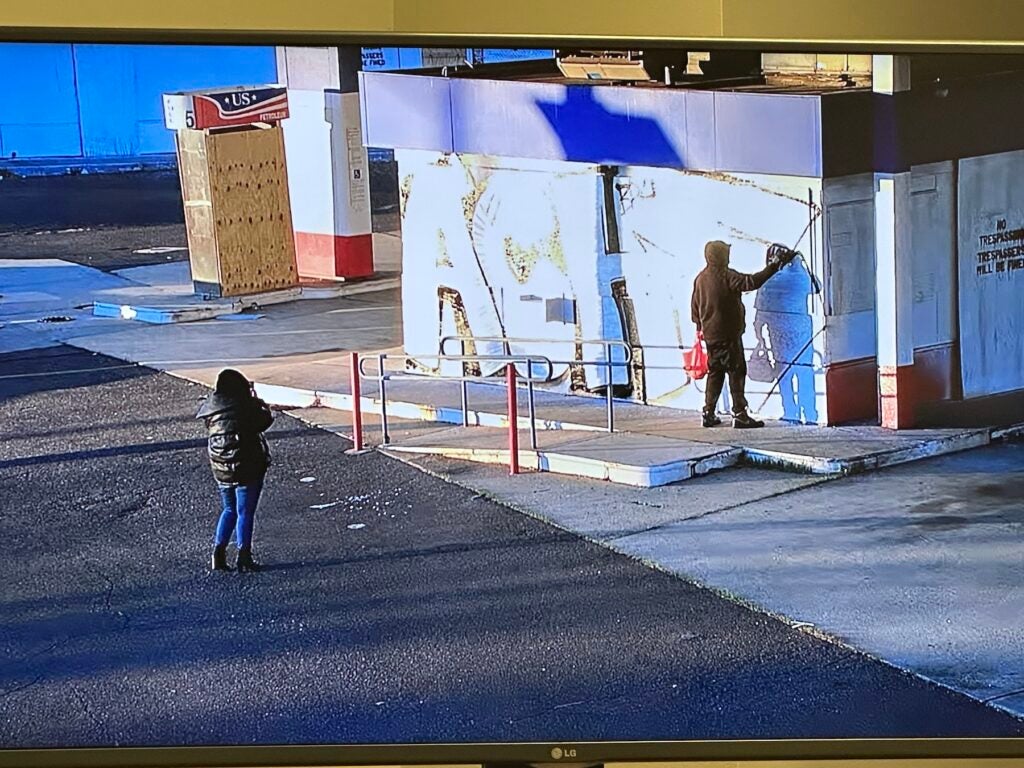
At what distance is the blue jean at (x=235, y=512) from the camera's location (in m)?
2.28

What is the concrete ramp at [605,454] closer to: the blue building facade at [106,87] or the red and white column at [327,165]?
the red and white column at [327,165]

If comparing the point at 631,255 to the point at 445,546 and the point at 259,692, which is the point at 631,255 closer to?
the point at 445,546

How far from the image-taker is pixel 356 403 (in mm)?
2375

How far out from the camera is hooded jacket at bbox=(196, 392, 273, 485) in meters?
2.29

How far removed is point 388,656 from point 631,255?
0.76 meters

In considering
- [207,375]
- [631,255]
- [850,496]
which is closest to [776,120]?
[631,255]

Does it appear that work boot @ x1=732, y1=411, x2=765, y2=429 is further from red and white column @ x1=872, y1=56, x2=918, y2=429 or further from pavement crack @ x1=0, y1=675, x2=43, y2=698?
pavement crack @ x1=0, y1=675, x2=43, y2=698

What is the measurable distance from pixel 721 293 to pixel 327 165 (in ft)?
2.21

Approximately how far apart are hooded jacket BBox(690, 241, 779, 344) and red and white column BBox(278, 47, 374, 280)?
1.77ft

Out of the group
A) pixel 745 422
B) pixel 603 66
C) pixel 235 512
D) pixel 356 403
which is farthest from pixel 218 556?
pixel 603 66

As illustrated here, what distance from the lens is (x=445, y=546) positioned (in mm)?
2318

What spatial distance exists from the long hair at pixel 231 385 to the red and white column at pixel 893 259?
103 cm

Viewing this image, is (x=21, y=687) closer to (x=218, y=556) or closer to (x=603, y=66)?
(x=218, y=556)

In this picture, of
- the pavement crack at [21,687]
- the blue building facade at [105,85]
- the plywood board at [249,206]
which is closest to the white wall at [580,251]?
the plywood board at [249,206]
